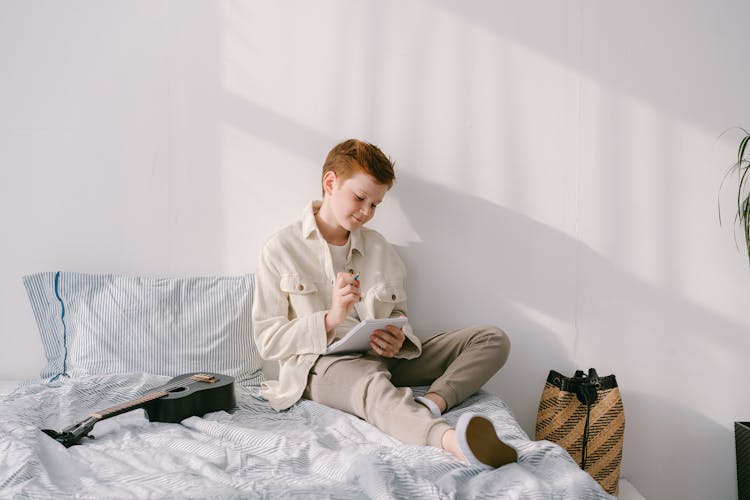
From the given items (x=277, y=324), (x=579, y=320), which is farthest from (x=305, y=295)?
(x=579, y=320)

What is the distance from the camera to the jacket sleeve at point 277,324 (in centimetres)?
183

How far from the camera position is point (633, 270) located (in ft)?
7.09

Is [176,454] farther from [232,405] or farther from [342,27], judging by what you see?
[342,27]

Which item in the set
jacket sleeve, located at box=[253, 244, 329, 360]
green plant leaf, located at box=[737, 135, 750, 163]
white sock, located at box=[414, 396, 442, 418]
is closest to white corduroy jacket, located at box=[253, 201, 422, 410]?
jacket sleeve, located at box=[253, 244, 329, 360]

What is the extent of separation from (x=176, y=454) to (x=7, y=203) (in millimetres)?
1370

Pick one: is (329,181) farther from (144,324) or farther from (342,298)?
(144,324)

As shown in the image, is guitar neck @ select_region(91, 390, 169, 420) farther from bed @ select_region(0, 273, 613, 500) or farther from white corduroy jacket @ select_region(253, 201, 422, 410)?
white corduroy jacket @ select_region(253, 201, 422, 410)

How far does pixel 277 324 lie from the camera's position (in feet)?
6.16

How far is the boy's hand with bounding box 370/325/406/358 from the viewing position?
182 centimetres

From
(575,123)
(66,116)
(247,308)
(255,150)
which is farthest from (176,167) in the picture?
(575,123)

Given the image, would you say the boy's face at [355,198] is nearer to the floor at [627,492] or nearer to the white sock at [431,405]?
the white sock at [431,405]

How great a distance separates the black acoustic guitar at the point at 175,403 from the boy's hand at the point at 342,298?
0.34 m

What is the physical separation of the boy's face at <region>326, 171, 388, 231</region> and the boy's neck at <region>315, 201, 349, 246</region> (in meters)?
0.06

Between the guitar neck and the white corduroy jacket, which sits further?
the white corduroy jacket
